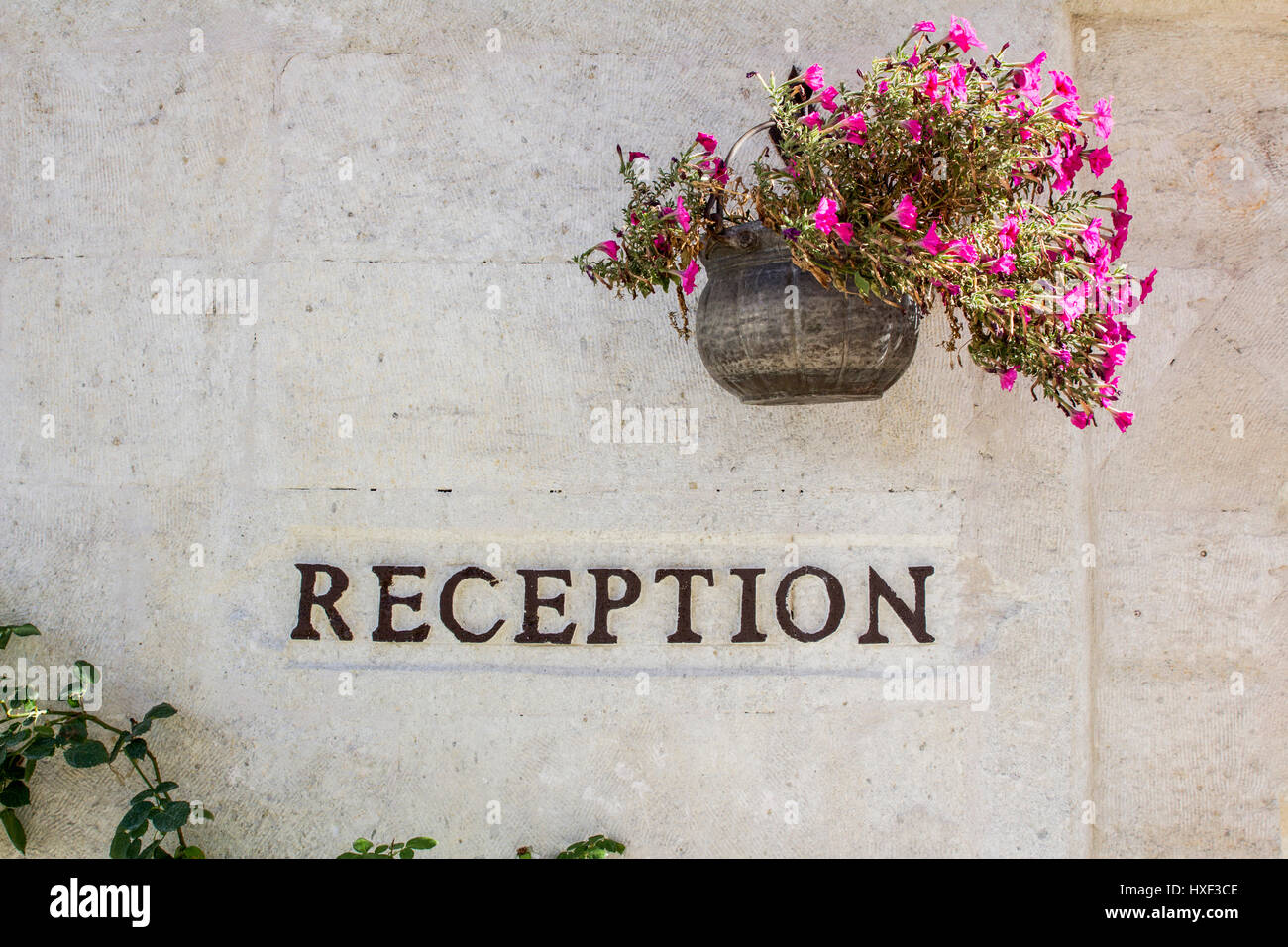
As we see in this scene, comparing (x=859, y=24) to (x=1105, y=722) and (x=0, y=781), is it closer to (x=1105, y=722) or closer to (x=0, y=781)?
(x=1105, y=722)

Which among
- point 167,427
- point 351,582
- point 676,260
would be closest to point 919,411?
point 676,260

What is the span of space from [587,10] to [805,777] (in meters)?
2.10

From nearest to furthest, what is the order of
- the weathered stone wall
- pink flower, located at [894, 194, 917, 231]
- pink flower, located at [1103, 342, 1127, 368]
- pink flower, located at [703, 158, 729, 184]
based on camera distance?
pink flower, located at [894, 194, 917, 231] < pink flower, located at [1103, 342, 1127, 368] < pink flower, located at [703, 158, 729, 184] < the weathered stone wall

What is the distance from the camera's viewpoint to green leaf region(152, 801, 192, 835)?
86.2 inches

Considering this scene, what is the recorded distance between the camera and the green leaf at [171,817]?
219 cm

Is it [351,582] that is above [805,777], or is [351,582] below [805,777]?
above

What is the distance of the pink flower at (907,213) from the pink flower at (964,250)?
0.09m

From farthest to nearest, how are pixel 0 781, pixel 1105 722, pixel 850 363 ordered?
pixel 1105 722 → pixel 0 781 → pixel 850 363

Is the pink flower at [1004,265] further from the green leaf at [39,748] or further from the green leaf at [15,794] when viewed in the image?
the green leaf at [15,794]

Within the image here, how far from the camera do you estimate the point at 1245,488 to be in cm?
251

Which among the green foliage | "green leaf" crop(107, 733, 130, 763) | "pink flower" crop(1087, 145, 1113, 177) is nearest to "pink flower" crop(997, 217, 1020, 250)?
"pink flower" crop(1087, 145, 1113, 177)

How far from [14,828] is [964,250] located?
2540 mm

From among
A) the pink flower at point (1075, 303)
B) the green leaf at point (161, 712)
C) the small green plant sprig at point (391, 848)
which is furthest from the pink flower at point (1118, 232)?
the green leaf at point (161, 712)

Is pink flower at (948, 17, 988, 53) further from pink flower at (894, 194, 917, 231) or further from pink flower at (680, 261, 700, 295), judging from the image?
pink flower at (680, 261, 700, 295)
